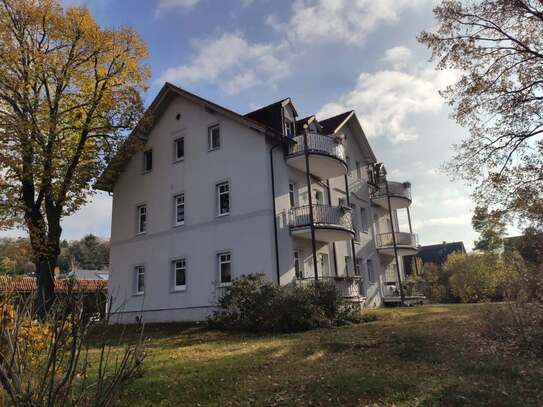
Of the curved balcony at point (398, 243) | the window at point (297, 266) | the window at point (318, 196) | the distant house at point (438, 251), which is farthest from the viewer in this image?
the distant house at point (438, 251)

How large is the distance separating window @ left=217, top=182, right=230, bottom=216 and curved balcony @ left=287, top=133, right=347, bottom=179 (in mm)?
3500

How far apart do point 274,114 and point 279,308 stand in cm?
1109

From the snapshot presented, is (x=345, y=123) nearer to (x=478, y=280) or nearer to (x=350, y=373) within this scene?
(x=478, y=280)

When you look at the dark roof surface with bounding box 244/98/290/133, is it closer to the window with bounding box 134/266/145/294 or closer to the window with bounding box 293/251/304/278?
the window with bounding box 293/251/304/278

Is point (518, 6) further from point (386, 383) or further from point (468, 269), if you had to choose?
point (468, 269)

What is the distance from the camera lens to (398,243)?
94.9 feet

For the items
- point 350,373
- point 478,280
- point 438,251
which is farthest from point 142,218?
point 438,251

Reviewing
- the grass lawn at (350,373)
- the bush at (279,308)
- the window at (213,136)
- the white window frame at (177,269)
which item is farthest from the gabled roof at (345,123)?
the grass lawn at (350,373)

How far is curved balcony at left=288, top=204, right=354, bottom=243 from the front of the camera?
773 inches

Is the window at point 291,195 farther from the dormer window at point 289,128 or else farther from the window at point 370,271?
the window at point 370,271

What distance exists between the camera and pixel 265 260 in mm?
18562

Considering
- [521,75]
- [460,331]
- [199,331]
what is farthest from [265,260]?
[521,75]

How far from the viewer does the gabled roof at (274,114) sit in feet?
70.8

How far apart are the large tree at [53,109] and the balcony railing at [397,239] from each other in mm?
18575
